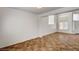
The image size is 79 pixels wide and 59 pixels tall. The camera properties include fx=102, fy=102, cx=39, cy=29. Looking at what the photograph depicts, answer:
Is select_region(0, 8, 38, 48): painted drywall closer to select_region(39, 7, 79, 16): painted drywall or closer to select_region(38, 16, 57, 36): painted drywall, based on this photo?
select_region(38, 16, 57, 36): painted drywall

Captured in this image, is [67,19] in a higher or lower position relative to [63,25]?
higher

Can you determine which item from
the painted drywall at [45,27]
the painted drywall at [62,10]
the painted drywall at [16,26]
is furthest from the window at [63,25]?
the painted drywall at [16,26]

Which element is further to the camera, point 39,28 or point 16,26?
point 39,28

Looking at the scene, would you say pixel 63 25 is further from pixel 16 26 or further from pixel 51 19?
pixel 16 26

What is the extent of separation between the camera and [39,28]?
2.04 m

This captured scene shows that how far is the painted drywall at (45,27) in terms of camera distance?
2010mm

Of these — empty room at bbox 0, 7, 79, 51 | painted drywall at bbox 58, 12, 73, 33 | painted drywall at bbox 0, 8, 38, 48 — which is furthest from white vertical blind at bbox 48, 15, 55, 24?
painted drywall at bbox 0, 8, 38, 48

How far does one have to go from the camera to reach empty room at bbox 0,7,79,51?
1885 mm

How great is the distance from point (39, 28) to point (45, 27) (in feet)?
0.40

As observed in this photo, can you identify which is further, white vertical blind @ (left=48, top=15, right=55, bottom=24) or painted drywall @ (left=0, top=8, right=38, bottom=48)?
white vertical blind @ (left=48, top=15, right=55, bottom=24)

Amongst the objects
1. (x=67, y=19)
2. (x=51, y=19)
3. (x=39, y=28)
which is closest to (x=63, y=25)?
(x=67, y=19)

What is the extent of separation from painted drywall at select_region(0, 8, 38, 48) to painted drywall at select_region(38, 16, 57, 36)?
4.0 inches
